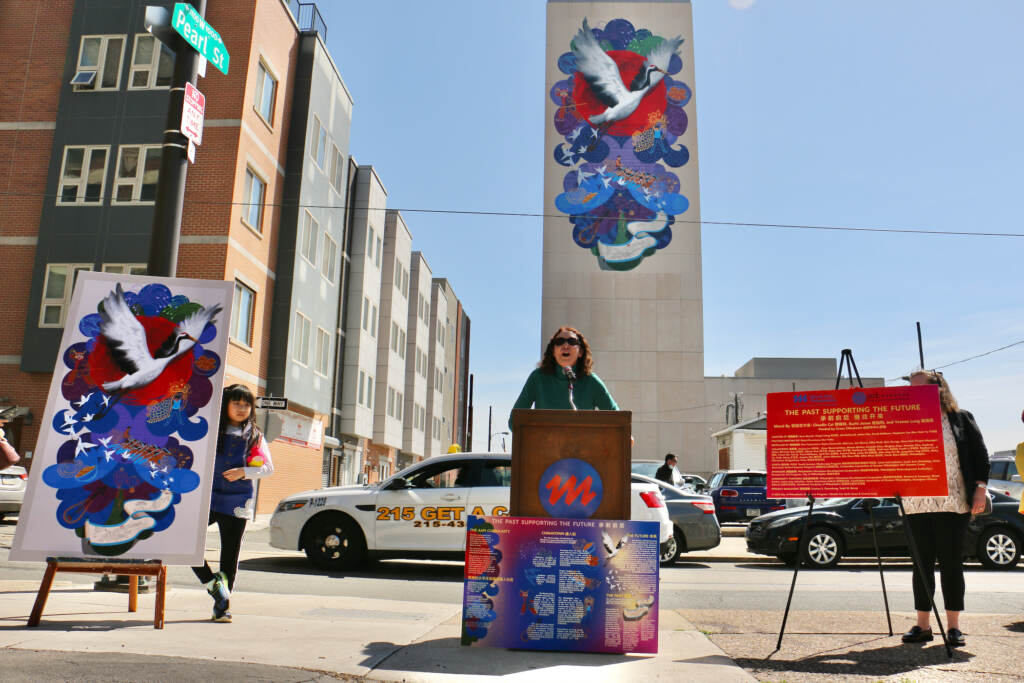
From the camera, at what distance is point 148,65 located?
2322 cm

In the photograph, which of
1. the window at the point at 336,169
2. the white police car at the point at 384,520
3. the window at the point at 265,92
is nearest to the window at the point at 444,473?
the white police car at the point at 384,520

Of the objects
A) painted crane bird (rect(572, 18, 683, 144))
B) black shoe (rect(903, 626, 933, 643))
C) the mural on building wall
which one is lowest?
black shoe (rect(903, 626, 933, 643))

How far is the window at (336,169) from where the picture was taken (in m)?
29.6

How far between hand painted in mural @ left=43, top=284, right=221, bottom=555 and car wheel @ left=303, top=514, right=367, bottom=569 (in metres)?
5.42

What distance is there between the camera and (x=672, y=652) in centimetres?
501

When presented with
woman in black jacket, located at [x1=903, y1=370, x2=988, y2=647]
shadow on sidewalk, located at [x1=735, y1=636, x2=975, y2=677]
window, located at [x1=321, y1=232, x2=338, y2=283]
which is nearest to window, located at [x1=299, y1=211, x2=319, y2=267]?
window, located at [x1=321, y1=232, x2=338, y2=283]

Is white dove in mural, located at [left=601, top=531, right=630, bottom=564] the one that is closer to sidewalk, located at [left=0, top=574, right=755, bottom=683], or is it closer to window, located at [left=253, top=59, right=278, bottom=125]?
sidewalk, located at [left=0, top=574, right=755, bottom=683]

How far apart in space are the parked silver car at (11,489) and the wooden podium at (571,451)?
47.9 feet

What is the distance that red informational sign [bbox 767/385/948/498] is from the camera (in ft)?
18.2

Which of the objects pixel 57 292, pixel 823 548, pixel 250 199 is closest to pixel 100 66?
pixel 250 199

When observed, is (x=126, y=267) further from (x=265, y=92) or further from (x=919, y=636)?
(x=919, y=636)

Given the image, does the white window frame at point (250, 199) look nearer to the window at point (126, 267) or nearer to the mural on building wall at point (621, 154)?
the window at point (126, 267)

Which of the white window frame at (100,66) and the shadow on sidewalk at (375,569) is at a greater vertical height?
the white window frame at (100,66)

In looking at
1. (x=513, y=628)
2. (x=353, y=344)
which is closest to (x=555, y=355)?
(x=513, y=628)
